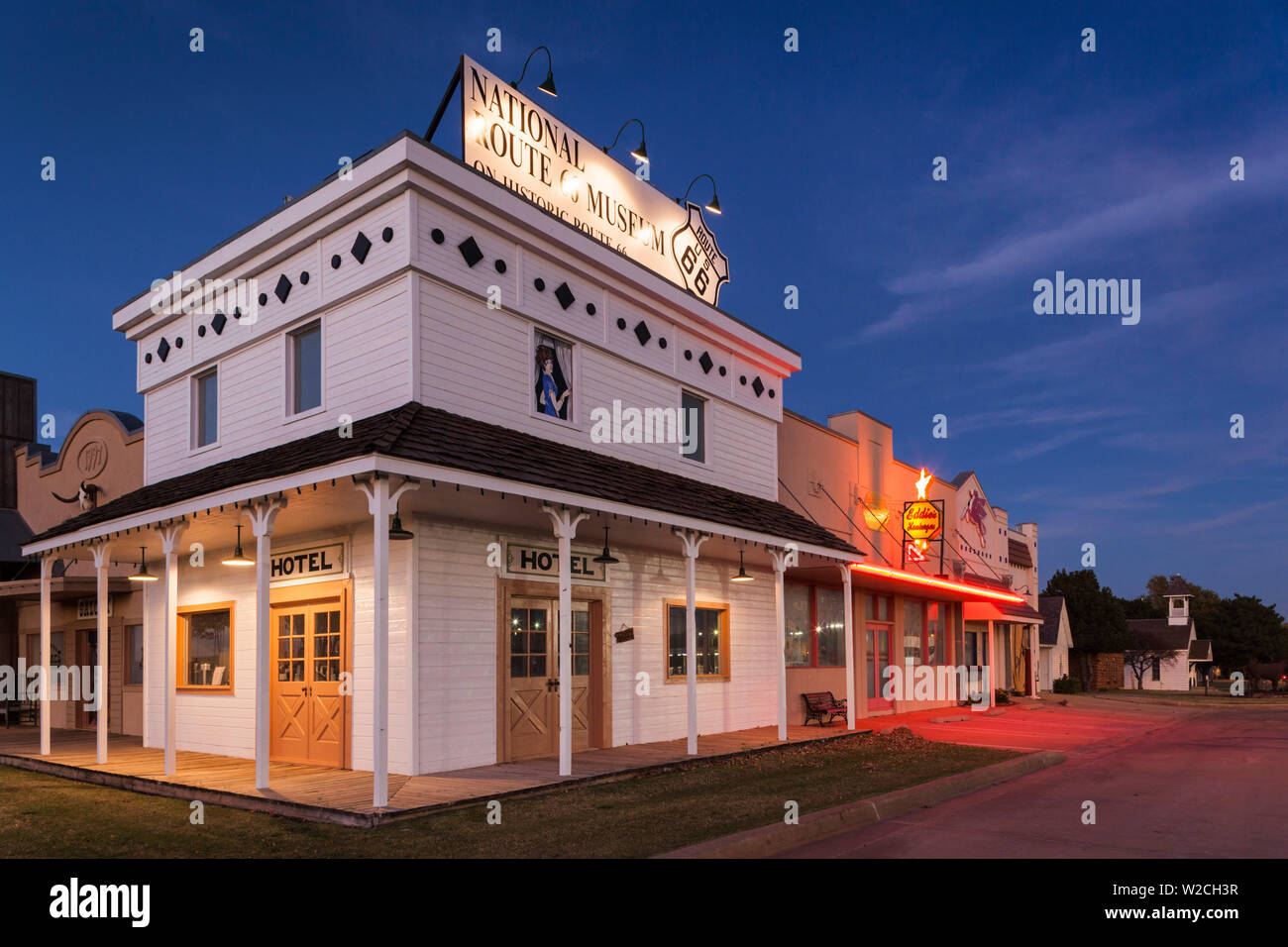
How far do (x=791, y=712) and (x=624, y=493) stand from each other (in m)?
9.01

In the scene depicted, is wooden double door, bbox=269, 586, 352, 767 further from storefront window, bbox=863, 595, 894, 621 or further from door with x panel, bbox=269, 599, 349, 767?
storefront window, bbox=863, 595, 894, 621

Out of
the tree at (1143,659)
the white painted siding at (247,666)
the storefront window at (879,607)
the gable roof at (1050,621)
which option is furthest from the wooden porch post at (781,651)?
the tree at (1143,659)

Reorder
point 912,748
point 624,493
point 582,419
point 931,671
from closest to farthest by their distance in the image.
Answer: point 624,493 < point 582,419 < point 912,748 < point 931,671

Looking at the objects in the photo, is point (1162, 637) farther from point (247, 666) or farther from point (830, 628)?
point (247, 666)

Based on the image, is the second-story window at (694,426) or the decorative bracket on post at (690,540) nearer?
the decorative bracket on post at (690,540)

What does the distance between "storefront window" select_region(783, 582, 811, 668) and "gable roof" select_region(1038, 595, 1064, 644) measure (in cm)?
3395

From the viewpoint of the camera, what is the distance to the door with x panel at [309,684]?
1312 centimetres

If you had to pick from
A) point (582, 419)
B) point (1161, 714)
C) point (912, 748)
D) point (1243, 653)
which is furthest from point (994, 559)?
point (1243, 653)

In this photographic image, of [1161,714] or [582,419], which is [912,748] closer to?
[582,419]

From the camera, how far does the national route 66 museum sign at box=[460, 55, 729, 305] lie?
15.0 m

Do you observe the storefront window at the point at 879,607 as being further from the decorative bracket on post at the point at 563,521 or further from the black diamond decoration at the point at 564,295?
the decorative bracket on post at the point at 563,521

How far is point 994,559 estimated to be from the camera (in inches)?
1521

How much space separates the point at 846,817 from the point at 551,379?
7813 mm

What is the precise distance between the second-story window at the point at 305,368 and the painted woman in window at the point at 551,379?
3146 mm
